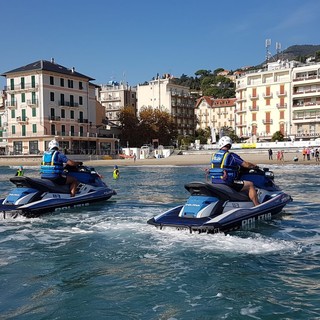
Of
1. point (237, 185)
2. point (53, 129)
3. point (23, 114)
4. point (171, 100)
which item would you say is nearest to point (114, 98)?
point (171, 100)

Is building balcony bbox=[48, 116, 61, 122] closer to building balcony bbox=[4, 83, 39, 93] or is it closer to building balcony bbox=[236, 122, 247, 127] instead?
building balcony bbox=[4, 83, 39, 93]

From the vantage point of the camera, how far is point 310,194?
58.9 feet

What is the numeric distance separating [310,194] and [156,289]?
13.4 metres

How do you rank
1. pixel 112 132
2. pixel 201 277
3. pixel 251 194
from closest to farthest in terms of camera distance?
pixel 201 277 → pixel 251 194 → pixel 112 132

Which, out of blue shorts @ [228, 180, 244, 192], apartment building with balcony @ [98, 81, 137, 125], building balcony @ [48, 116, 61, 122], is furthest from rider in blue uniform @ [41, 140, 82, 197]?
apartment building with balcony @ [98, 81, 137, 125]

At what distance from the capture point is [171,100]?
100 m

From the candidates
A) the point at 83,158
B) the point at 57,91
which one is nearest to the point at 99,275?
the point at 83,158

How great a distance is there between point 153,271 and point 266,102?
76.9 m

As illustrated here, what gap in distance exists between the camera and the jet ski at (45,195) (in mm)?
11750

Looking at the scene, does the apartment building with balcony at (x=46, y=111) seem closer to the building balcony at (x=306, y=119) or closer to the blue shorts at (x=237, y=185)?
the building balcony at (x=306, y=119)

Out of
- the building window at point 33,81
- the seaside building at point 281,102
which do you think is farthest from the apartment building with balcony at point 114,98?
the building window at point 33,81

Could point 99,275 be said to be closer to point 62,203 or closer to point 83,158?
point 62,203

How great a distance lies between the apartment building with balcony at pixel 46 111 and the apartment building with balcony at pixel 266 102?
1061 inches

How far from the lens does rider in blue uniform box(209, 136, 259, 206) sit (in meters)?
10.5
